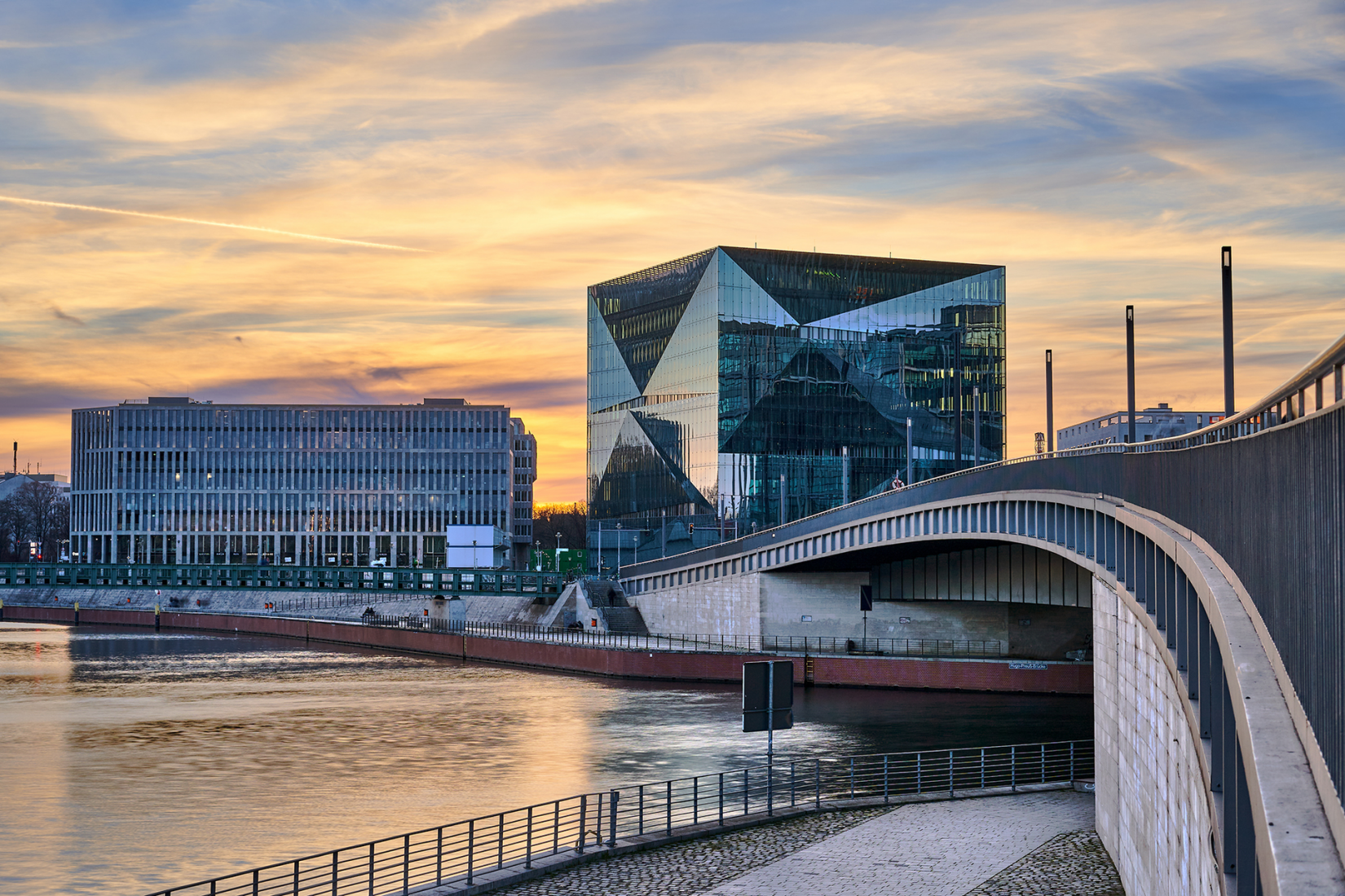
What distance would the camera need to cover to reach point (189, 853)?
36.4 meters

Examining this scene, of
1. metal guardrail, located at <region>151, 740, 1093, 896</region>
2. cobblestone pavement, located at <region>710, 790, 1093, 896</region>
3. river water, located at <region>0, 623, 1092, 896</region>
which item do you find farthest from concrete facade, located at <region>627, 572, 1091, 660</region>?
cobblestone pavement, located at <region>710, 790, 1093, 896</region>

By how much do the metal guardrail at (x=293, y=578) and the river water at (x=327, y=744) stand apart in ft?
120

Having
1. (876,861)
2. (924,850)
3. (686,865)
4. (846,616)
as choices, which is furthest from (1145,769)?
(846,616)

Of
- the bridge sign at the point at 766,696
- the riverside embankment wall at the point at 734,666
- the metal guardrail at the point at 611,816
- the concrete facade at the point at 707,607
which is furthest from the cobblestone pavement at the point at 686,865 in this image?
the concrete facade at the point at 707,607

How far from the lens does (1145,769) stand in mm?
26109

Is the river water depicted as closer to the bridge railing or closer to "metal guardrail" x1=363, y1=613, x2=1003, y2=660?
"metal guardrail" x1=363, y1=613, x2=1003, y2=660

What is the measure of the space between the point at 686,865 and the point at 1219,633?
1632cm

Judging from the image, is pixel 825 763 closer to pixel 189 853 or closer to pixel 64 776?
pixel 189 853

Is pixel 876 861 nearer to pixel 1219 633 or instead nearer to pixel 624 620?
pixel 1219 633

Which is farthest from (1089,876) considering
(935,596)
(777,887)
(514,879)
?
(935,596)

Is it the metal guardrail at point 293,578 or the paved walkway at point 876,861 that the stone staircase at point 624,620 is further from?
the paved walkway at point 876,861

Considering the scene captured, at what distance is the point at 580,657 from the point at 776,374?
40027mm

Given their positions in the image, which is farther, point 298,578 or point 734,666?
point 298,578

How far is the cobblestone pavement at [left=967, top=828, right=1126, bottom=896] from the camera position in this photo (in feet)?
89.9
